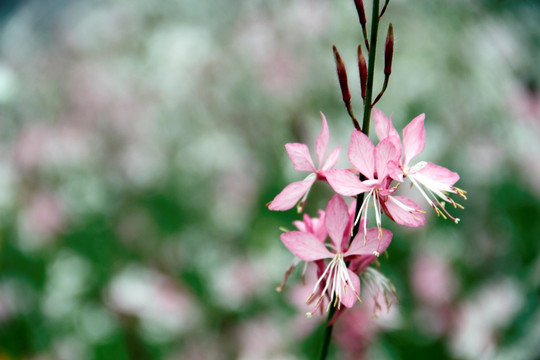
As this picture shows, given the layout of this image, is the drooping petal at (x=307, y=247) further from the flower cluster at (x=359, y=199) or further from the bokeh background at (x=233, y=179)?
the bokeh background at (x=233, y=179)

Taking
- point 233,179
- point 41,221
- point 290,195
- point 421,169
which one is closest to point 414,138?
point 421,169

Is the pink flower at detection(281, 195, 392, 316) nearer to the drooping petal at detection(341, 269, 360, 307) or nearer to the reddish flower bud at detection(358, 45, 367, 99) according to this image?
the drooping petal at detection(341, 269, 360, 307)

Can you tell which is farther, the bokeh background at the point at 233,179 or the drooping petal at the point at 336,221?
the bokeh background at the point at 233,179

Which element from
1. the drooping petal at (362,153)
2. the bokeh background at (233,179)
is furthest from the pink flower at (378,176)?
the bokeh background at (233,179)

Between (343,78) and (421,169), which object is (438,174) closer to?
(421,169)

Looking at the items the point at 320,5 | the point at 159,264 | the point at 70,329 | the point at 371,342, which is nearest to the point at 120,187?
the point at 159,264

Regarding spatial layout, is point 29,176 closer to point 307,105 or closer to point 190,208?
point 190,208
